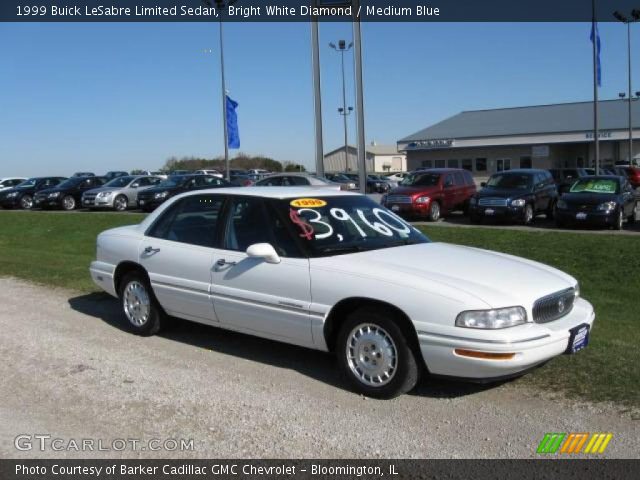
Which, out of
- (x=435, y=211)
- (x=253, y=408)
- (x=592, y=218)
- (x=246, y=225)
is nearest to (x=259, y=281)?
(x=246, y=225)

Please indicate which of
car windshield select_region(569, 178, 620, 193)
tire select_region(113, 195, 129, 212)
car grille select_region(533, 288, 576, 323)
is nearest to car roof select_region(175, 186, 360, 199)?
car grille select_region(533, 288, 576, 323)

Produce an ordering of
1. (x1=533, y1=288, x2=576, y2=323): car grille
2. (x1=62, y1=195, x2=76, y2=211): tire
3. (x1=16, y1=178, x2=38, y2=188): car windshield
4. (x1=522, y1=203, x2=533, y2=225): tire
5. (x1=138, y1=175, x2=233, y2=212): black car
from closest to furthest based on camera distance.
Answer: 1. (x1=533, y1=288, x2=576, y2=323): car grille
2. (x1=522, y1=203, x2=533, y2=225): tire
3. (x1=138, y1=175, x2=233, y2=212): black car
4. (x1=62, y1=195, x2=76, y2=211): tire
5. (x1=16, y1=178, x2=38, y2=188): car windshield

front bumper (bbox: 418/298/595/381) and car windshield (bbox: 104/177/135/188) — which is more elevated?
car windshield (bbox: 104/177/135/188)

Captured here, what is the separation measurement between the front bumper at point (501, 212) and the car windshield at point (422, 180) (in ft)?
8.03

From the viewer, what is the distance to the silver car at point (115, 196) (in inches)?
1141

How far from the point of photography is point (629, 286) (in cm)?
1022

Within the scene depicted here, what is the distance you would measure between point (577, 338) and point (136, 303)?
4.28 metres

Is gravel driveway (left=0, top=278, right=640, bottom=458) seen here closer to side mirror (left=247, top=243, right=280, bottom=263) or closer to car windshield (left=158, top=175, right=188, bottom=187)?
side mirror (left=247, top=243, right=280, bottom=263)

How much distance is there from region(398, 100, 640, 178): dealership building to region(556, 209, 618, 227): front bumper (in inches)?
1541

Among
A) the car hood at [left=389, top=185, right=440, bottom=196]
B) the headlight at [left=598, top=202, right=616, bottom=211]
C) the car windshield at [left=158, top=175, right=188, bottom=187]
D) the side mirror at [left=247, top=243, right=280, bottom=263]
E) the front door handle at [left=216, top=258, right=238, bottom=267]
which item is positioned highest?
the car windshield at [left=158, top=175, right=188, bottom=187]

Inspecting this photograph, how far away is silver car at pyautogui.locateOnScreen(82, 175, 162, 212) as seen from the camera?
2897 centimetres

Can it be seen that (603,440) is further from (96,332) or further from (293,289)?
(96,332)

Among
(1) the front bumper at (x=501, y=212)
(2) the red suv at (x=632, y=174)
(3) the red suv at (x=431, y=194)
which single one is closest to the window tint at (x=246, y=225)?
(1) the front bumper at (x=501, y=212)

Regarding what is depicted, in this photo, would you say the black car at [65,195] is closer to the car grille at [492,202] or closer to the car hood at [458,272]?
the car grille at [492,202]
